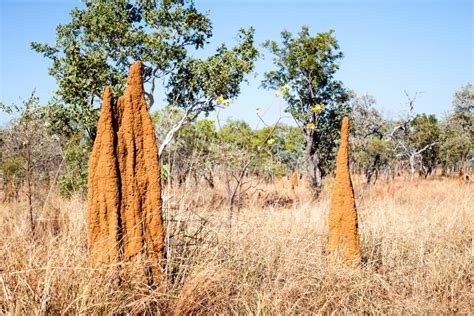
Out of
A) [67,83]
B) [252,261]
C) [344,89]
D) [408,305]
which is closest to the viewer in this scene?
[408,305]

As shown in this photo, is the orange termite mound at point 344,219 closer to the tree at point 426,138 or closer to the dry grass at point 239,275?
the dry grass at point 239,275

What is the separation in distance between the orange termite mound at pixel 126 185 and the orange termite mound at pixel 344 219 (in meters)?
2.85

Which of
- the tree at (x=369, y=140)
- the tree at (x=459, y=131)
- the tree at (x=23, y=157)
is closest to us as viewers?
the tree at (x=23, y=157)

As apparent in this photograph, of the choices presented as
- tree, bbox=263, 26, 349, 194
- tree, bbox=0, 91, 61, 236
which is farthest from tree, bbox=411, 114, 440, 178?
tree, bbox=0, 91, 61, 236

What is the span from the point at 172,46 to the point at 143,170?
41.9 ft

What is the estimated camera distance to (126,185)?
4320 mm

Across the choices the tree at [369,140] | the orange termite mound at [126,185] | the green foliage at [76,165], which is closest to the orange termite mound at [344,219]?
the orange termite mound at [126,185]

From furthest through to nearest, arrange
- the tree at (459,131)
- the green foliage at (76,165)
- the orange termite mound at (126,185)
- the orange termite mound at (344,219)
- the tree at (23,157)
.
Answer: the tree at (459,131) → the green foliage at (76,165) → the tree at (23,157) → the orange termite mound at (344,219) → the orange termite mound at (126,185)

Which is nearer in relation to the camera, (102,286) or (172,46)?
(102,286)

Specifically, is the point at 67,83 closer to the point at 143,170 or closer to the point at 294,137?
the point at 143,170

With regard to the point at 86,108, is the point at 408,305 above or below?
below

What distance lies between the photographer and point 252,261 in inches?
202

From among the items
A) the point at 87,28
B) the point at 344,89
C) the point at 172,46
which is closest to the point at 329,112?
the point at 344,89

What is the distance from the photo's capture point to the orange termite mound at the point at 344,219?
243 inches
